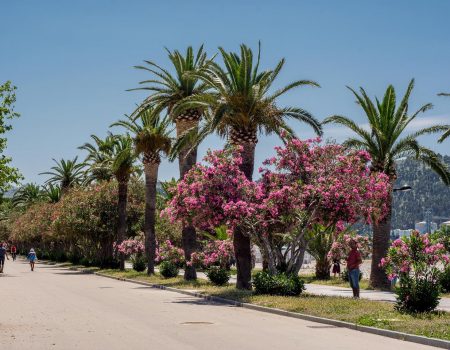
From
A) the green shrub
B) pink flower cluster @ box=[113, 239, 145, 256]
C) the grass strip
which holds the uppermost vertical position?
pink flower cluster @ box=[113, 239, 145, 256]

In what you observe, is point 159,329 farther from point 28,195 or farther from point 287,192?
point 28,195

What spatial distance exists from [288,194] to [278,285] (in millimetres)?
3122

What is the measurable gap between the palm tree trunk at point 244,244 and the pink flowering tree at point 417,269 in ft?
31.1

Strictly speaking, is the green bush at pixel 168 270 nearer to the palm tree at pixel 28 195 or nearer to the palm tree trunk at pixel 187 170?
the palm tree trunk at pixel 187 170

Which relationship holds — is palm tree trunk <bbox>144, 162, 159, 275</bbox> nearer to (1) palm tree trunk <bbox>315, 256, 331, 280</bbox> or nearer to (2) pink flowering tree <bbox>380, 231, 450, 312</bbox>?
(1) palm tree trunk <bbox>315, 256, 331, 280</bbox>

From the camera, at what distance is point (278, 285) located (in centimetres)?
2306

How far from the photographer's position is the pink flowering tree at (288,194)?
2384cm

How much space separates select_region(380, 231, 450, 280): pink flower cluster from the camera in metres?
17.1

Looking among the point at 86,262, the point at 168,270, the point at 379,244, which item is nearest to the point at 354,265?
the point at 379,244

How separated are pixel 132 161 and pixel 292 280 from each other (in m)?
28.6

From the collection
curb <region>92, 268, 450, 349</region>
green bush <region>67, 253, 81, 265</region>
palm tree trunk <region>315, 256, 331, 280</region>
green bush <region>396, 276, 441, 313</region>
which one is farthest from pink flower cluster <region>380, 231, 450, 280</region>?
green bush <region>67, 253, 81, 265</region>

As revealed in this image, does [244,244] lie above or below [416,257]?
above

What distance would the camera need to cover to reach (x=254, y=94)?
2656 centimetres

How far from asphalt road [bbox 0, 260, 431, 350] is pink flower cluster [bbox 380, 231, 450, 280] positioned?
299 centimetres
